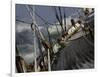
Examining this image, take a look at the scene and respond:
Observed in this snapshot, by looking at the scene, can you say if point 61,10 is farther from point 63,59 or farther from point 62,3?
point 63,59

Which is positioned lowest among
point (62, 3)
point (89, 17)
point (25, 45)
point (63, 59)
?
point (63, 59)

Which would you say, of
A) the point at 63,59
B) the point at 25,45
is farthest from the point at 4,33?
the point at 63,59

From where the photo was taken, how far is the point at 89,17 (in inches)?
81.8

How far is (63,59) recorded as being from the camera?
1986 mm

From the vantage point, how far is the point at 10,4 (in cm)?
186

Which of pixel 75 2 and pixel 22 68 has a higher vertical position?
pixel 75 2

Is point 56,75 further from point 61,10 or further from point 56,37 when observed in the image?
point 61,10

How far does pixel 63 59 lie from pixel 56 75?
171mm

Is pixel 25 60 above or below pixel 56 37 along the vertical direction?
below

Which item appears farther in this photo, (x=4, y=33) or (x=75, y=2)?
(x=75, y=2)

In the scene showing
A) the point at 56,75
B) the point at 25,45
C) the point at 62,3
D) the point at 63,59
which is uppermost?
the point at 62,3

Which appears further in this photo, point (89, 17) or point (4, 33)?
point (89, 17)

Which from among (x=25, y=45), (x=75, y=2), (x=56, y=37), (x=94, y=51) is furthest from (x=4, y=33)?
(x=94, y=51)

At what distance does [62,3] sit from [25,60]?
67 centimetres
